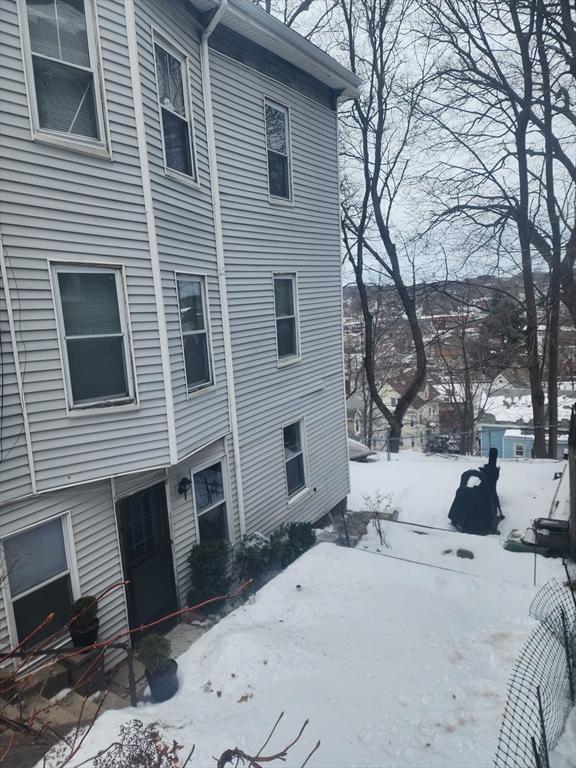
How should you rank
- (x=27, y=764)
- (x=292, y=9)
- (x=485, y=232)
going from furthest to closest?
1. (x=485, y=232)
2. (x=292, y=9)
3. (x=27, y=764)

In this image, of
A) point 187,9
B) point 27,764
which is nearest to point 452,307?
point 187,9

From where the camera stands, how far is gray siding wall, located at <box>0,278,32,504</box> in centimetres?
489

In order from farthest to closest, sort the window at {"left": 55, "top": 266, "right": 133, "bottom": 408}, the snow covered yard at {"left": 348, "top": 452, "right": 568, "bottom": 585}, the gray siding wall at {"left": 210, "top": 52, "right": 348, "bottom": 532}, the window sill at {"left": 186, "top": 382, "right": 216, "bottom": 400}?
the snow covered yard at {"left": 348, "top": 452, "right": 568, "bottom": 585} → the gray siding wall at {"left": 210, "top": 52, "right": 348, "bottom": 532} → the window sill at {"left": 186, "top": 382, "right": 216, "bottom": 400} → the window at {"left": 55, "top": 266, "right": 133, "bottom": 408}

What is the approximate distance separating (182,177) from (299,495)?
21.1ft

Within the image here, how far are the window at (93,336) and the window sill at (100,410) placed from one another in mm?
53

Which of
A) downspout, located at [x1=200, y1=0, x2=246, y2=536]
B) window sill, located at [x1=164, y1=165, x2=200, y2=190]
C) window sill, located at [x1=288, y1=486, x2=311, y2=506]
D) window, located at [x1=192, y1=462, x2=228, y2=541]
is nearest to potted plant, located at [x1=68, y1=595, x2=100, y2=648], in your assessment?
window, located at [x1=192, y1=462, x2=228, y2=541]

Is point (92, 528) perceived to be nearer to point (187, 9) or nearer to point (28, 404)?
point (28, 404)

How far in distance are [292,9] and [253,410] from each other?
16.5 meters

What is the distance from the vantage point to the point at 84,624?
5531mm

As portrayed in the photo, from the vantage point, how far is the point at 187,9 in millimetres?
6785

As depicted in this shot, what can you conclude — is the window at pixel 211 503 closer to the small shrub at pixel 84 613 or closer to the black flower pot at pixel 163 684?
the small shrub at pixel 84 613

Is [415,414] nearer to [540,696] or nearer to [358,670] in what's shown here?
[358,670]

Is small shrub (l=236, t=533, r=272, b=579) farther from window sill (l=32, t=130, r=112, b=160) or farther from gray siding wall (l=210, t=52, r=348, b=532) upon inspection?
window sill (l=32, t=130, r=112, b=160)

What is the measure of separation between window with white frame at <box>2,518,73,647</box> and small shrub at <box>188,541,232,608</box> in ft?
6.41
